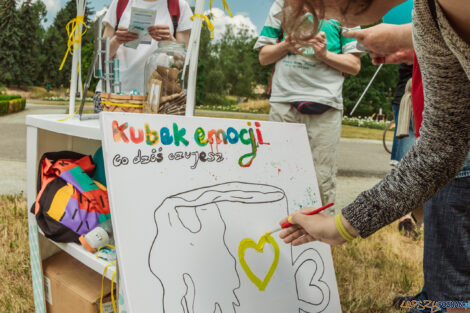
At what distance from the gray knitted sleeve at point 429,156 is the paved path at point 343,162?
2573mm

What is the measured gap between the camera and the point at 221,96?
17.7 m

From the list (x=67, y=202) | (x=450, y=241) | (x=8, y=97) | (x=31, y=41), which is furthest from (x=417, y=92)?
(x=31, y=41)

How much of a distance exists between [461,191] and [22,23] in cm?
1130

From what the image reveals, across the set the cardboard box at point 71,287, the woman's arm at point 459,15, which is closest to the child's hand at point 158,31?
the cardboard box at point 71,287

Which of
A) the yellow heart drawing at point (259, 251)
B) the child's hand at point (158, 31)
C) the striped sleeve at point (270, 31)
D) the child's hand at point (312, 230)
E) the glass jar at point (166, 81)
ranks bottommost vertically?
the yellow heart drawing at point (259, 251)

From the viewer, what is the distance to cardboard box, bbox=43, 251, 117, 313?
3.75 feet

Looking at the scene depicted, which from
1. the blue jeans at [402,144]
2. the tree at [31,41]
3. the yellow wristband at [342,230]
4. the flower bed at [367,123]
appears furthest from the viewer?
the flower bed at [367,123]

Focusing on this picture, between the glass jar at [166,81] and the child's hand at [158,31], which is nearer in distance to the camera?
the glass jar at [166,81]

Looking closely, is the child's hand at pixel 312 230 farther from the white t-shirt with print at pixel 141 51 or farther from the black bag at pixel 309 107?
the white t-shirt with print at pixel 141 51

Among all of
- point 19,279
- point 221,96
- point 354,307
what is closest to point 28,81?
point 221,96

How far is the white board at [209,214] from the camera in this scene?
0.85m

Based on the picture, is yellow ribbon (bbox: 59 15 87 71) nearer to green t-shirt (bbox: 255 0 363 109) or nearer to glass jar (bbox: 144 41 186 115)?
glass jar (bbox: 144 41 186 115)

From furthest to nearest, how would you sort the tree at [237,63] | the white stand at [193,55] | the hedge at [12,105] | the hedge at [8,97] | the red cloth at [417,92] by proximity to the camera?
1. the tree at [237,63]
2. the hedge at [8,97]
3. the hedge at [12,105]
4. the white stand at [193,55]
5. the red cloth at [417,92]

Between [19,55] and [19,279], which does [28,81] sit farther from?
[19,279]
